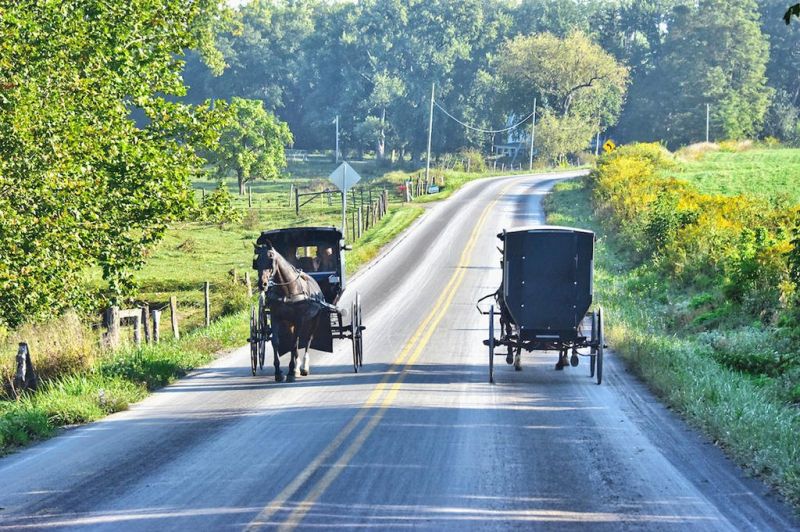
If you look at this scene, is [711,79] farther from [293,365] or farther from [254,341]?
[293,365]

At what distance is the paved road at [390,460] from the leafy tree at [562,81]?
314 ft

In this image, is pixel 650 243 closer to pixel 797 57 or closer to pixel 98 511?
pixel 98 511

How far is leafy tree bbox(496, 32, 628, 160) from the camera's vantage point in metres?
113

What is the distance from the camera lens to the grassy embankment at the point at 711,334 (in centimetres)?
1217

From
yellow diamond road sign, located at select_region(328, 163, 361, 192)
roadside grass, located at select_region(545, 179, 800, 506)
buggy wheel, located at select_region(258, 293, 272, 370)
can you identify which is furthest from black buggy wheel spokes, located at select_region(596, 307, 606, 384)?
yellow diamond road sign, located at select_region(328, 163, 361, 192)

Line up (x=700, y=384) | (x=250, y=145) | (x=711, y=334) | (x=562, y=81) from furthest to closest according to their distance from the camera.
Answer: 1. (x=562, y=81)
2. (x=250, y=145)
3. (x=711, y=334)
4. (x=700, y=384)

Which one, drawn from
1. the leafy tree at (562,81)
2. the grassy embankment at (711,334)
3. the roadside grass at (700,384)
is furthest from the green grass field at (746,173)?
the leafy tree at (562,81)

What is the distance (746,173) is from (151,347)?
49.3 meters

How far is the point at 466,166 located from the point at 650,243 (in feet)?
249

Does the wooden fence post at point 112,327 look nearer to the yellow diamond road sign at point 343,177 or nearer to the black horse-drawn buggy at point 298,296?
the black horse-drawn buggy at point 298,296

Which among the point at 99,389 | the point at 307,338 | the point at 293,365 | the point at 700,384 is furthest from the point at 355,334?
the point at 700,384

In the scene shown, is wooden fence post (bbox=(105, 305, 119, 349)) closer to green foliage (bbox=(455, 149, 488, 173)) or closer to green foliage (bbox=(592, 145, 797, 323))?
green foliage (bbox=(592, 145, 797, 323))

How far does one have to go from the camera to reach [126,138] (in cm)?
2223

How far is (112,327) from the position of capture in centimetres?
2031
